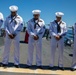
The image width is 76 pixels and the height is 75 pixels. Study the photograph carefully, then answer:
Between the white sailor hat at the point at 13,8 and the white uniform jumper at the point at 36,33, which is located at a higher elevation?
the white sailor hat at the point at 13,8

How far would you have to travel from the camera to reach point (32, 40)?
1059 centimetres

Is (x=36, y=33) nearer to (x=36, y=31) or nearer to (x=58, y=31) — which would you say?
(x=36, y=31)

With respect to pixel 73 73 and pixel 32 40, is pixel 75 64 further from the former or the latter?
pixel 32 40

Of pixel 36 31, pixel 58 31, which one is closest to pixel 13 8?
pixel 36 31

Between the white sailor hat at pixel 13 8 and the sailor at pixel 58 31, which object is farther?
the sailor at pixel 58 31

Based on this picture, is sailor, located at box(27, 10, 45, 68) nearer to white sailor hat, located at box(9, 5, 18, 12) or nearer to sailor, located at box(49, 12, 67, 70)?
sailor, located at box(49, 12, 67, 70)

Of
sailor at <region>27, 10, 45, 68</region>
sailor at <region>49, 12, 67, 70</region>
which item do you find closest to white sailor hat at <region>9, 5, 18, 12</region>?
sailor at <region>27, 10, 45, 68</region>

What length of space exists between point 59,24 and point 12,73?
7.80ft

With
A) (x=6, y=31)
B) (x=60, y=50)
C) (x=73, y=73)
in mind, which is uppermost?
(x=6, y=31)

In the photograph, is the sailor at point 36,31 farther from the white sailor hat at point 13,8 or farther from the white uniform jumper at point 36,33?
the white sailor hat at point 13,8

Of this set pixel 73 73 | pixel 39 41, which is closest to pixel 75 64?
pixel 73 73

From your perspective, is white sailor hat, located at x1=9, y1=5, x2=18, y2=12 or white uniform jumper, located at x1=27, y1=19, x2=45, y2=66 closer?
white sailor hat, located at x1=9, y1=5, x2=18, y2=12

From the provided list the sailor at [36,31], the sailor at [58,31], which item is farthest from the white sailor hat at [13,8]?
the sailor at [58,31]

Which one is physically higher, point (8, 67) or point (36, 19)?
point (36, 19)
